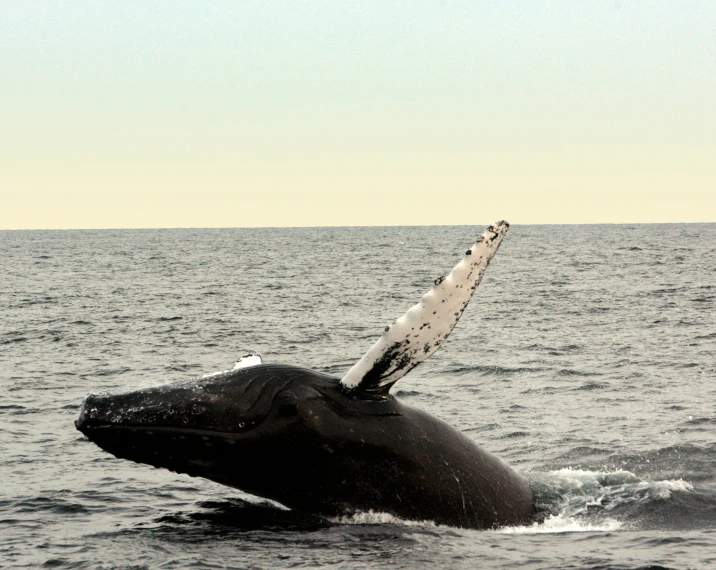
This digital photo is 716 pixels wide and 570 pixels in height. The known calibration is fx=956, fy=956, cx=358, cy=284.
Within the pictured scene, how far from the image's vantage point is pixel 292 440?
7793mm

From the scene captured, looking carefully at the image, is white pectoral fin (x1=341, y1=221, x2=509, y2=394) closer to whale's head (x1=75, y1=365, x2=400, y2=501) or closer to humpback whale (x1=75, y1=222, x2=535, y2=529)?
humpback whale (x1=75, y1=222, x2=535, y2=529)

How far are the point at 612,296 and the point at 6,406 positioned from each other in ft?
107

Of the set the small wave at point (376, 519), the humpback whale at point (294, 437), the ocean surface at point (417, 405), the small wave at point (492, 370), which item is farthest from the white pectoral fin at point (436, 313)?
the small wave at point (492, 370)

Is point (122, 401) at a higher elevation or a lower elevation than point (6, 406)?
higher

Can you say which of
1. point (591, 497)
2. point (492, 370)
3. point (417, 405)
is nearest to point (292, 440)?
point (591, 497)

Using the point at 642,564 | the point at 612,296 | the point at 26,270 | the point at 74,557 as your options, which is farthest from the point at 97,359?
the point at 26,270

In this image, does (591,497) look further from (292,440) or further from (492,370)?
(492,370)

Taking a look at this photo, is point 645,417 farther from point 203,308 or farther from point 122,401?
point 203,308

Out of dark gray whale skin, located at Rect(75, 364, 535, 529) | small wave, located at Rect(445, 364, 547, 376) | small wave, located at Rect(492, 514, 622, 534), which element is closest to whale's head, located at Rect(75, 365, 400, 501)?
dark gray whale skin, located at Rect(75, 364, 535, 529)

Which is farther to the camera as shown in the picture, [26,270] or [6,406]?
[26,270]

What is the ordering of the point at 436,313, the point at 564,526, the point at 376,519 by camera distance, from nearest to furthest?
the point at 436,313 < the point at 376,519 < the point at 564,526

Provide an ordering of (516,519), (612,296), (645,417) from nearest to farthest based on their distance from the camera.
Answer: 1. (516,519)
2. (645,417)
3. (612,296)

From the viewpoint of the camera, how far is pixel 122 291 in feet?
170

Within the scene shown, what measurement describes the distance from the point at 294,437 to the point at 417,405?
964 cm
